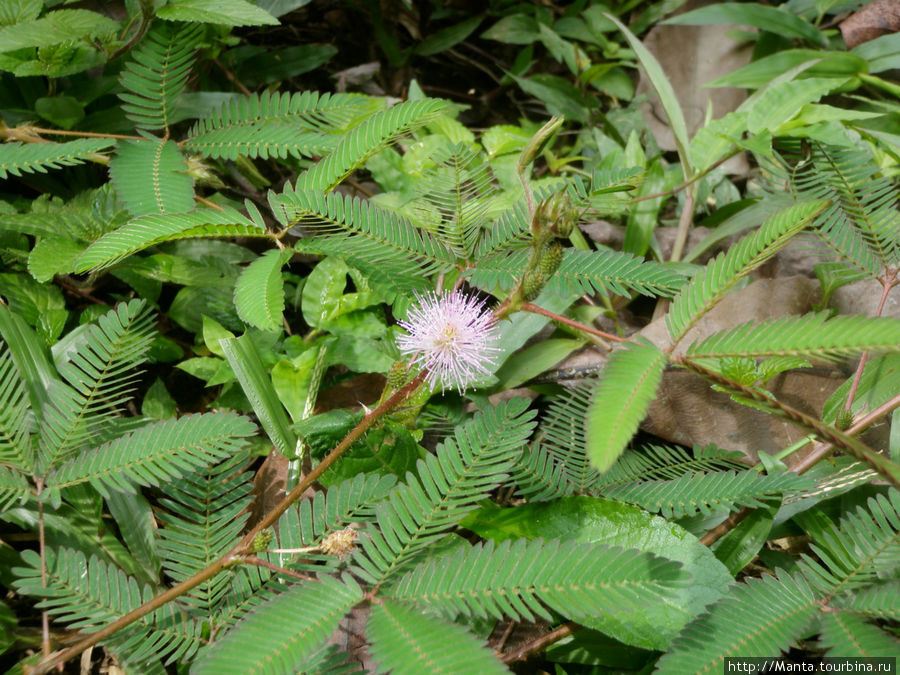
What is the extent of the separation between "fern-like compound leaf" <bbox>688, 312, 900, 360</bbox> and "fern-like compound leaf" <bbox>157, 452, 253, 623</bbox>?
0.91 meters

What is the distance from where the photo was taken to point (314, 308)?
1.78 metres

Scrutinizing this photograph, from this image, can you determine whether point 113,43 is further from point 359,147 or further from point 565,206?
point 565,206

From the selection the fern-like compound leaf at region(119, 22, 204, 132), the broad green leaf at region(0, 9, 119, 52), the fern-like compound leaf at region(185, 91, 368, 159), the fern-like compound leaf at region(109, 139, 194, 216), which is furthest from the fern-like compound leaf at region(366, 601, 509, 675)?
the broad green leaf at region(0, 9, 119, 52)

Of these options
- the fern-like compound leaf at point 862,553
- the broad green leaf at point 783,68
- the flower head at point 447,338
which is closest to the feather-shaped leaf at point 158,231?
the flower head at point 447,338

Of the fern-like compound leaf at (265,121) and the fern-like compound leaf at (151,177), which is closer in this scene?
the fern-like compound leaf at (151,177)

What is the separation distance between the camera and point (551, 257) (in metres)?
1.02

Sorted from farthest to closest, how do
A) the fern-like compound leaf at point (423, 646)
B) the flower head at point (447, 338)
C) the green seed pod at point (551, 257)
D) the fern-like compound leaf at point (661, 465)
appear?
the fern-like compound leaf at point (661, 465) < the flower head at point (447, 338) < the green seed pod at point (551, 257) < the fern-like compound leaf at point (423, 646)

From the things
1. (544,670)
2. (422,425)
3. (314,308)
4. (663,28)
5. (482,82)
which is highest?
(663,28)

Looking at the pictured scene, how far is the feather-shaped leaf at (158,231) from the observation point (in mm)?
1231

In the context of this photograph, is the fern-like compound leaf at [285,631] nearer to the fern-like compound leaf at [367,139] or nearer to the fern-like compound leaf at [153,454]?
the fern-like compound leaf at [153,454]

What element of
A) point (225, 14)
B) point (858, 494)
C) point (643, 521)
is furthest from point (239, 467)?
point (858, 494)

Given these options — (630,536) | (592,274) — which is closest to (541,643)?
(630,536)

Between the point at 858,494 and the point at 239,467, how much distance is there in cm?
139

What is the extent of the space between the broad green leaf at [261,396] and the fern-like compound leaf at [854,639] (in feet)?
3.64
